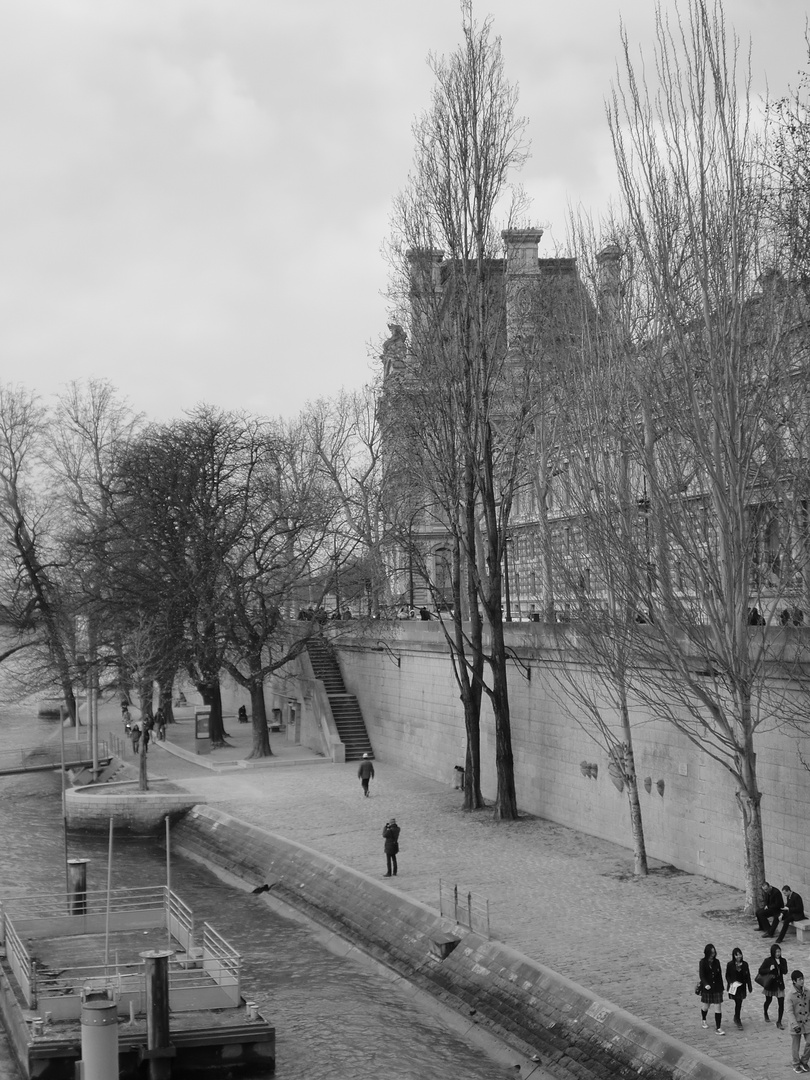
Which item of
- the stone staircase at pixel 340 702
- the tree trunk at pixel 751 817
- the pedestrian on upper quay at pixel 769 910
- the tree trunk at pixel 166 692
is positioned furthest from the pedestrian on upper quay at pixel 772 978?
the tree trunk at pixel 166 692

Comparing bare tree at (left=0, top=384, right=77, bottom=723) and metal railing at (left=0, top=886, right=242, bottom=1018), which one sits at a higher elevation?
bare tree at (left=0, top=384, right=77, bottom=723)

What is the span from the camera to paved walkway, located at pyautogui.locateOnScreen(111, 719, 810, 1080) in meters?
16.6

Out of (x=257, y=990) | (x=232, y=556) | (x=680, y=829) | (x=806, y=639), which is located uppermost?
(x=232, y=556)

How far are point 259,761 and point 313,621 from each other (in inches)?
223

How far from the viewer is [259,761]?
42.5 meters

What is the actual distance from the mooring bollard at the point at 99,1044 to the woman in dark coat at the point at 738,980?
7.43 metres

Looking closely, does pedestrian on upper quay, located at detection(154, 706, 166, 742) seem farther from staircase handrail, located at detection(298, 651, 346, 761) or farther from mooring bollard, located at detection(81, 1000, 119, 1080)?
mooring bollard, located at detection(81, 1000, 119, 1080)

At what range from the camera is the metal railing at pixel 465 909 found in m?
20.5

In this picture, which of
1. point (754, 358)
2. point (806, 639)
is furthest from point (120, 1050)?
point (754, 358)

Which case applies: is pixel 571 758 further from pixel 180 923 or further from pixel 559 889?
pixel 180 923

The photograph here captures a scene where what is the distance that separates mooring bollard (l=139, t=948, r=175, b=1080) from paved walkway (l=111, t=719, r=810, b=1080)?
5.30 meters

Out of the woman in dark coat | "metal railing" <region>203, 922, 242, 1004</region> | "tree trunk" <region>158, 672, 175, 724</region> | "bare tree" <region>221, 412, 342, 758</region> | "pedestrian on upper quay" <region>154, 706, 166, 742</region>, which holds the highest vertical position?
"bare tree" <region>221, 412, 342, 758</region>

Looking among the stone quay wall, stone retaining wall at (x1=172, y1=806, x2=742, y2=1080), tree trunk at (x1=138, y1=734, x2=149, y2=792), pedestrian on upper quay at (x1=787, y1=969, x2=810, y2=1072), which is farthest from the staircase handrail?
pedestrian on upper quay at (x1=787, y1=969, x2=810, y2=1072)

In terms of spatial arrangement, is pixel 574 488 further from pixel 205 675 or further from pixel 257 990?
pixel 205 675
